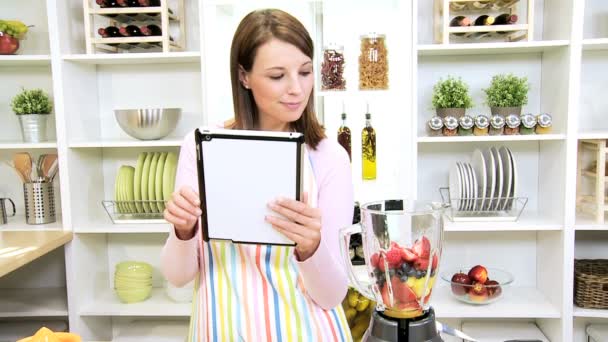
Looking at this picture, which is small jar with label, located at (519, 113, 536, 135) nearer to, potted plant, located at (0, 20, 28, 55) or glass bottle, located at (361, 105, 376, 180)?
glass bottle, located at (361, 105, 376, 180)

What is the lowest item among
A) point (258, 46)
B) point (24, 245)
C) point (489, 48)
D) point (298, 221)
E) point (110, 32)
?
point (24, 245)

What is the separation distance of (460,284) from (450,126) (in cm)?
63

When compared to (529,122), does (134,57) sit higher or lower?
higher

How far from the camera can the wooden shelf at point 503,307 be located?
2094mm

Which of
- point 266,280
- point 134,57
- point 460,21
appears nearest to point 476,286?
point 460,21

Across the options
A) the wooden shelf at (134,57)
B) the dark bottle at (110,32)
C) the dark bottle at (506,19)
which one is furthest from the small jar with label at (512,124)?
the dark bottle at (110,32)

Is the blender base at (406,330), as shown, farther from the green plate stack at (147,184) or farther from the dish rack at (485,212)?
the green plate stack at (147,184)

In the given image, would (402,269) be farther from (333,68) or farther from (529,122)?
(529,122)

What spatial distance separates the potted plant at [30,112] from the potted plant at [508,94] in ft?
5.99

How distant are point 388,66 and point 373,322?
1.49 m

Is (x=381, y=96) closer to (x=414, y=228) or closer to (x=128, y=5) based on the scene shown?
(x=128, y=5)

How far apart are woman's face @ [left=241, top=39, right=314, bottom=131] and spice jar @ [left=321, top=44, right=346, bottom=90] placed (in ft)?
3.17

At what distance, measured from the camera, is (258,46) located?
3.56 feet

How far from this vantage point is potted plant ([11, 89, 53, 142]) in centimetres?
220
